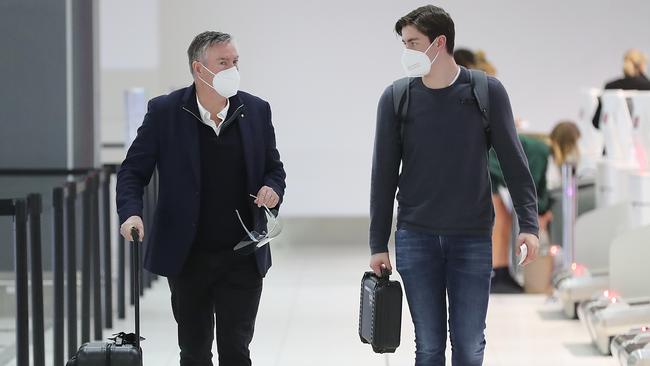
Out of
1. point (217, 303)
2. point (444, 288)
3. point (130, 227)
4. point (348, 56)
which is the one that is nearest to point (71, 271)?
point (217, 303)

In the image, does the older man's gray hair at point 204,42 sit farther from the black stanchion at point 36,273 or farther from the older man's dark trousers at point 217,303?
the black stanchion at point 36,273

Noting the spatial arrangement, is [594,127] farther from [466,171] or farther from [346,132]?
[466,171]

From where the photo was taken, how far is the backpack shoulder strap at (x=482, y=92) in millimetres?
4359

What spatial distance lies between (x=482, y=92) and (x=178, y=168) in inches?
38.7

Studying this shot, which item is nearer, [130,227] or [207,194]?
[130,227]

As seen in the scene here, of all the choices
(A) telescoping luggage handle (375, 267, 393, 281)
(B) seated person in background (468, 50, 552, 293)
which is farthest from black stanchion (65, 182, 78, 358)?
(B) seated person in background (468, 50, 552, 293)

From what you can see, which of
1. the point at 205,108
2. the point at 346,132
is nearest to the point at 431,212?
the point at 205,108

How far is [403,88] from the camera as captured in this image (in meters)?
4.41

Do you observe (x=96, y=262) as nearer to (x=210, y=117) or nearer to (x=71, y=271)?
(x=71, y=271)

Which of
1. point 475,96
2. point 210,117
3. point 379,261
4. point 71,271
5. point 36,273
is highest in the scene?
point 475,96

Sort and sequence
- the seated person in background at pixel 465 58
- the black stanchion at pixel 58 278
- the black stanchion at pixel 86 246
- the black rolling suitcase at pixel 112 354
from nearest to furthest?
the black rolling suitcase at pixel 112 354, the black stanchion at pixel 58 278, the black stanchion at pixel 86 246, the seated person in background at pixel 465 58

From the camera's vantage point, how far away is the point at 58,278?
6672 mm

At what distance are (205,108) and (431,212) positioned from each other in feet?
2.60

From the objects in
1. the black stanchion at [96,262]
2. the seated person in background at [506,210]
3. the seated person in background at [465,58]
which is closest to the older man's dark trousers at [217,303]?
the black stanchion at [96,262]
